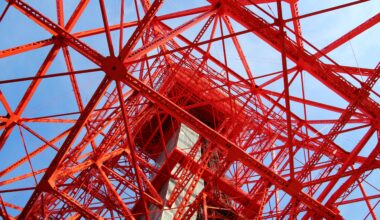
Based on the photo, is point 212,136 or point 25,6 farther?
point 212,136

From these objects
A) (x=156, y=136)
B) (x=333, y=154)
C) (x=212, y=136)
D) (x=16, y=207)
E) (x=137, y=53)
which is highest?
(x=156, y=136)

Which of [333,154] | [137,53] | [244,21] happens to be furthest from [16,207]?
[333,154]

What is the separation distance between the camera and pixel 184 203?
750 inches

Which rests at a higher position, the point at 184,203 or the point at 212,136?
the point at 212,136

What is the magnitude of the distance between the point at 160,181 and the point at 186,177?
3320 mm

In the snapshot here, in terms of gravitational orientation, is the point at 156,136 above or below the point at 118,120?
above

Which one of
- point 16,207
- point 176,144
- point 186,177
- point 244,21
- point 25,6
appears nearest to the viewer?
point 25,6

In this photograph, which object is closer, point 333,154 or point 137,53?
point 137,53

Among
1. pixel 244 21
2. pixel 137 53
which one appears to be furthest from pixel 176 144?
pixel 137 53

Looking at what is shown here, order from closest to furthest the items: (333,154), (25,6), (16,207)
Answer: (25,6), (16,207), (333,154)

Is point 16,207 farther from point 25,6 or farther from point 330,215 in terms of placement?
point 330,215

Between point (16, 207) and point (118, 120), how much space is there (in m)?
5.24

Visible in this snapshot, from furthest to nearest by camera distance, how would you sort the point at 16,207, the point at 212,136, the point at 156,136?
the point at 156,136
the point at 16,207
the point at 212,136

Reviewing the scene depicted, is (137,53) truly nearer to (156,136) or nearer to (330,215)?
(330,215)
